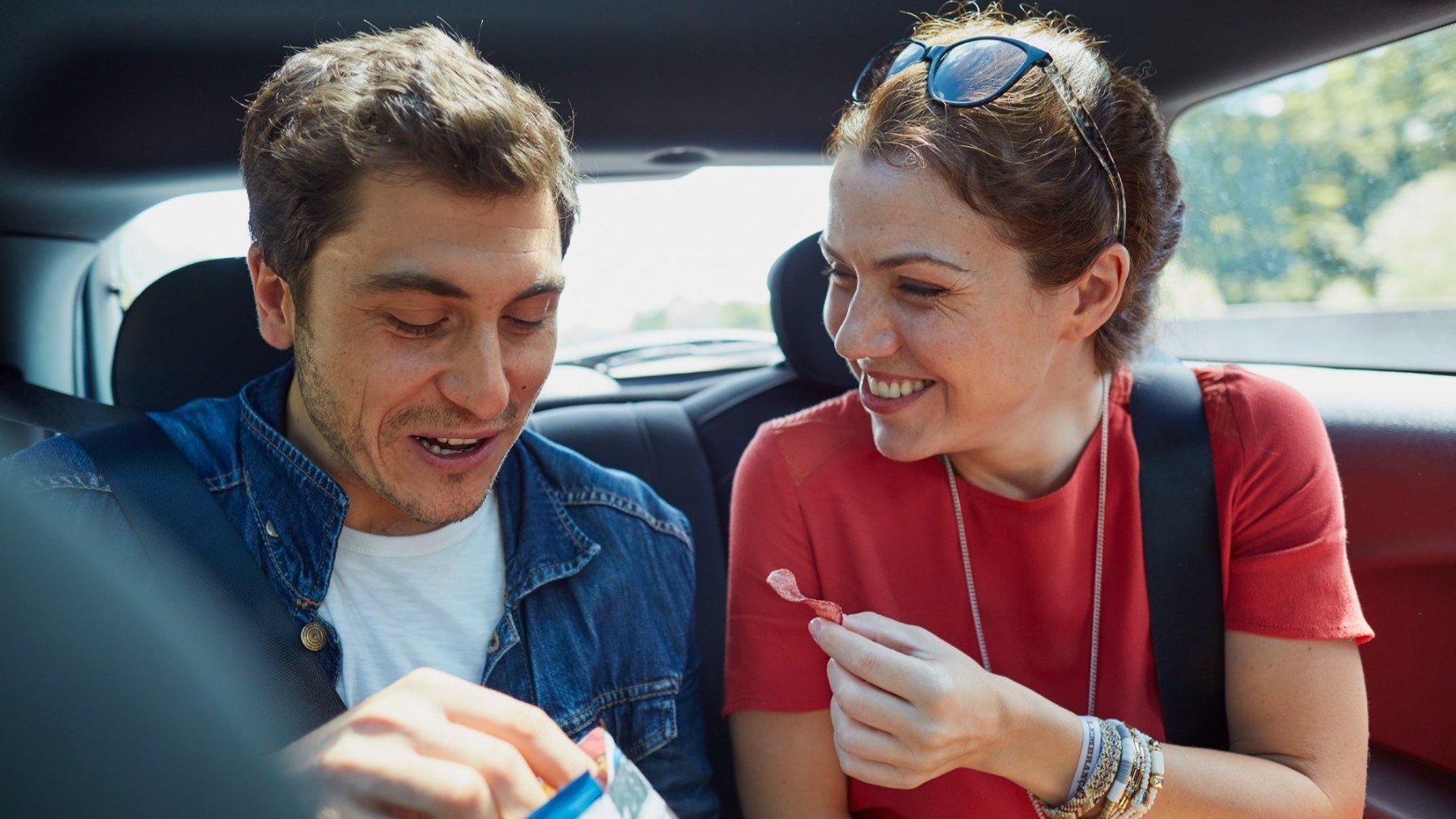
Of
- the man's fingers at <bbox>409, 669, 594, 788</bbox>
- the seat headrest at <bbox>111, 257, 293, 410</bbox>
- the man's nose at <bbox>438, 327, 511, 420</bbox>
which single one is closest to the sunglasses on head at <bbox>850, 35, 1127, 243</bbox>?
the man's nose at <bbox>438, 327, 511, 420</bbox>

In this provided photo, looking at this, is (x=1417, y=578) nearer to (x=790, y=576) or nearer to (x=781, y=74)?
(x=790, y=576)

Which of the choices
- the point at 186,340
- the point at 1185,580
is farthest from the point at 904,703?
the point at 186,340

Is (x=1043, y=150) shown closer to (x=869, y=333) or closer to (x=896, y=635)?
(x=869, y=333)

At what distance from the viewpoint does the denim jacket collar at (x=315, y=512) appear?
1.35 meters

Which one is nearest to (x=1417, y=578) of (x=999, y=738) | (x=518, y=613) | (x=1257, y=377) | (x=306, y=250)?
(x=1257, y=377)

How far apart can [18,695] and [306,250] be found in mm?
950

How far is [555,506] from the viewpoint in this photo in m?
1.56

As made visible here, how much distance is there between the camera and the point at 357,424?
1308 millimetres

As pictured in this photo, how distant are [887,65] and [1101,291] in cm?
44

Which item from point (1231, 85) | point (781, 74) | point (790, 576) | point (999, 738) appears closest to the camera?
point (999, 738)

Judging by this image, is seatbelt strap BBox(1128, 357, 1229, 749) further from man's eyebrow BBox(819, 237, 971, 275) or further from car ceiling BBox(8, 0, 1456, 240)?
car ceiling BBox(8, 0, 1456, 240)

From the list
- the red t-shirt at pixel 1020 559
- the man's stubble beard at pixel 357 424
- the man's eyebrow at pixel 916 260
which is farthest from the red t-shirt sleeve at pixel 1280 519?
the man's stubble beard at pixel 357 424

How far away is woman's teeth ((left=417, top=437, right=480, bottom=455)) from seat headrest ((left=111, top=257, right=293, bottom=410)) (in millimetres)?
644

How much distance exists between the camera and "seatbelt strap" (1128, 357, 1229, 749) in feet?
4.88
